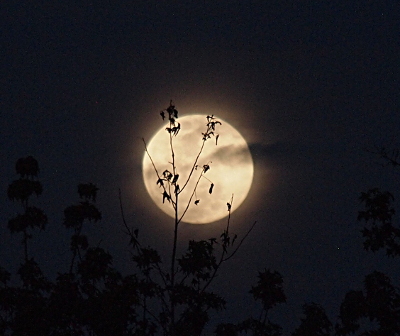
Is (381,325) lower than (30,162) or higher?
lower

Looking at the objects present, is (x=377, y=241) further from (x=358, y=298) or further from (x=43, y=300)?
(x=43, y=300)

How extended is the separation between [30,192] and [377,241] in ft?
49.5

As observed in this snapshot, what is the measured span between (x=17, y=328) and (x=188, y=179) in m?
10.3

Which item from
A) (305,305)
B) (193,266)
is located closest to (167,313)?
(193,266)

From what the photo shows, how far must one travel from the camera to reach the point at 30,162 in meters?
27.8

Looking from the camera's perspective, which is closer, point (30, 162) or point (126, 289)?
point (126, 289)

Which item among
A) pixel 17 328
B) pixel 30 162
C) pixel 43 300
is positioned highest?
pixel 30 162

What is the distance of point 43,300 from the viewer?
83.7ft

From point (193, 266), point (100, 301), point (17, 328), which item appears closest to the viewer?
point (193, 266)

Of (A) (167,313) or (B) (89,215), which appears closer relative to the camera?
(A) (167,313)

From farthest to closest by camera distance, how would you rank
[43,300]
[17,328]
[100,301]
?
[43,300] < [17,328] < [100,301]

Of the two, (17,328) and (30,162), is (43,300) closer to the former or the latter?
(17,328)

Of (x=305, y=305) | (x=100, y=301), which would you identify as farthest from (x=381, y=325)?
(x=100, y=301)

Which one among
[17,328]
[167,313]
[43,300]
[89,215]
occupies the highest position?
[89,215]
